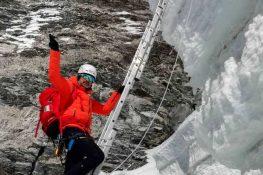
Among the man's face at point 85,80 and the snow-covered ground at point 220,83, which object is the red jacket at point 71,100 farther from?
the snow-covered ground at point 220,83

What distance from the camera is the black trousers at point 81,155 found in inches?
217

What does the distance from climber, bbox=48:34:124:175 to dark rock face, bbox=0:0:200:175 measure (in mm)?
2839

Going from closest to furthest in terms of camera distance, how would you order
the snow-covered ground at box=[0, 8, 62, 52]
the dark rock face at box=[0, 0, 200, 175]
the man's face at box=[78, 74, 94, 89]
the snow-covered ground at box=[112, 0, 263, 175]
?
the snow-covered ground at box=[112, 0, 263, 175], the man's face at box=[78, 74, 94, 89], the dark rock face at box=[0, 0, 200, 175], the snow-covered ground at box=[0, 8, 62, 52]

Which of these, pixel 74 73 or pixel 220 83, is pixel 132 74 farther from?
pixel 74 73

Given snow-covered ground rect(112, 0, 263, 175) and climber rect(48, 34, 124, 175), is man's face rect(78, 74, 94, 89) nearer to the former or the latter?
climber rect(48, 34, 124, 175)

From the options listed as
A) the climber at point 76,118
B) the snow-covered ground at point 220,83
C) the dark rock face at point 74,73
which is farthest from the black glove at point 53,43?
the dark rock face at point 74,73

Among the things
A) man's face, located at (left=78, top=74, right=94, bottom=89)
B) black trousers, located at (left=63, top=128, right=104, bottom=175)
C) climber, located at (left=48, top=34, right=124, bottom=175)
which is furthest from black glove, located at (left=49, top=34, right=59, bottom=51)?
black trousers, located at (left=63, top=128, right=104, bottom=175)

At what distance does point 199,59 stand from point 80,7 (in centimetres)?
776

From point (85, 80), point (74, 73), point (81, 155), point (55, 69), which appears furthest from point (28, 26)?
point (81, 155)

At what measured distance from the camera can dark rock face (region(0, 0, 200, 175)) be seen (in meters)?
8.59

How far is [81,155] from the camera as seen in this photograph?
18.3ft

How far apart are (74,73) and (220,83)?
17.6 ft

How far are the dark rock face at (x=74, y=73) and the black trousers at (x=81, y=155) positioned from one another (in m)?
2.81

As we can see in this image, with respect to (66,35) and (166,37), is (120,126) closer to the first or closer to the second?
(166,37)
